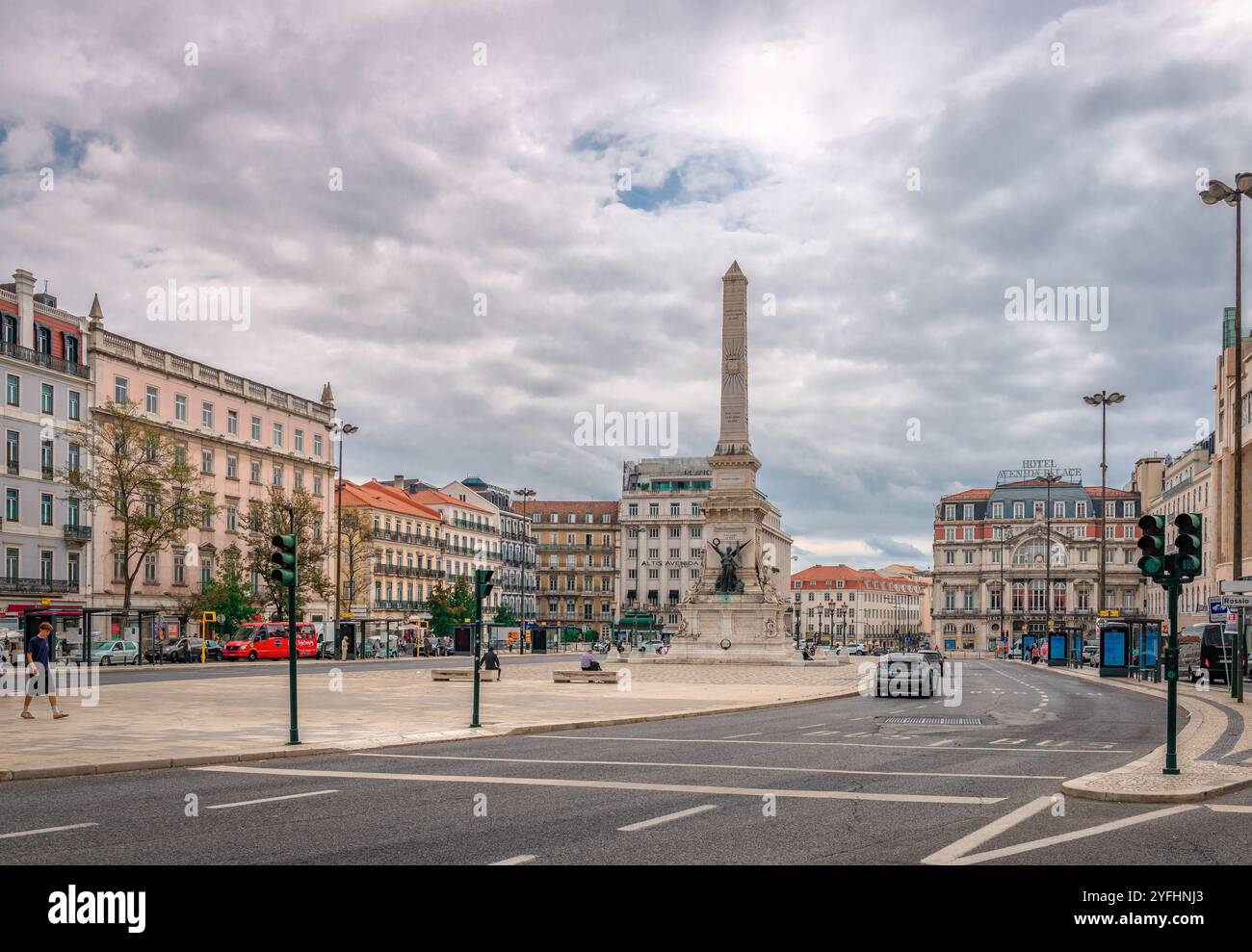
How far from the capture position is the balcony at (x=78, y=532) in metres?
63.3

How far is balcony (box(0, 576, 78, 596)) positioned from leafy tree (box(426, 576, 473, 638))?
119 ft

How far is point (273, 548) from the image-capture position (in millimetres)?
72812

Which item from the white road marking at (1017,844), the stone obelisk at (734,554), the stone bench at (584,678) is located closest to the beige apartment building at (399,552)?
the stone obelisk at (734,554)

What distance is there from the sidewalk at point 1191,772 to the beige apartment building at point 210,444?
55711mm

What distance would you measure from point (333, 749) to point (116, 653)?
4221cm

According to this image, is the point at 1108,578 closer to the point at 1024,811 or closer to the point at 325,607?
the point at 325,607

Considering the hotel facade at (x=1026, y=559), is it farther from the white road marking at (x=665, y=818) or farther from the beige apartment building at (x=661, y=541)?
the white road marking at (x=665, y=818)

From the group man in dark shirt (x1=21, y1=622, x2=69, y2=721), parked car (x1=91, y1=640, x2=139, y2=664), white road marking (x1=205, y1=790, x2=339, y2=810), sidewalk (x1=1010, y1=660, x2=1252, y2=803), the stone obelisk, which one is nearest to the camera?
white road marking (x1=205, y1=790, x2=339, y2=810)

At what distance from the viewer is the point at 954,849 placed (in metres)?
9.73

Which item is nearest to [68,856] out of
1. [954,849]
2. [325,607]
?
[954,849]

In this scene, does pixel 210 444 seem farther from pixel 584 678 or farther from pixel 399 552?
pixel 584 678

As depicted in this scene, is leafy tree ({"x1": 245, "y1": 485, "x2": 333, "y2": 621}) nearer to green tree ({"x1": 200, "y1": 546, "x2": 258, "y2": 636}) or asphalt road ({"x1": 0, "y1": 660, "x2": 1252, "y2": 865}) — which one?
green tree ({"x1": 200, "y1": 546, "x2": 258, "y2": 636})

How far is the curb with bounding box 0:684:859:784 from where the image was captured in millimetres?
15133

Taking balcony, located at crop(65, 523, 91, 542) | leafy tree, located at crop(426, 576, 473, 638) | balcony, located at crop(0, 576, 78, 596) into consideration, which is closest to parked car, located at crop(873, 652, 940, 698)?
balcony, located at crop(0, 576, 78, 596)
